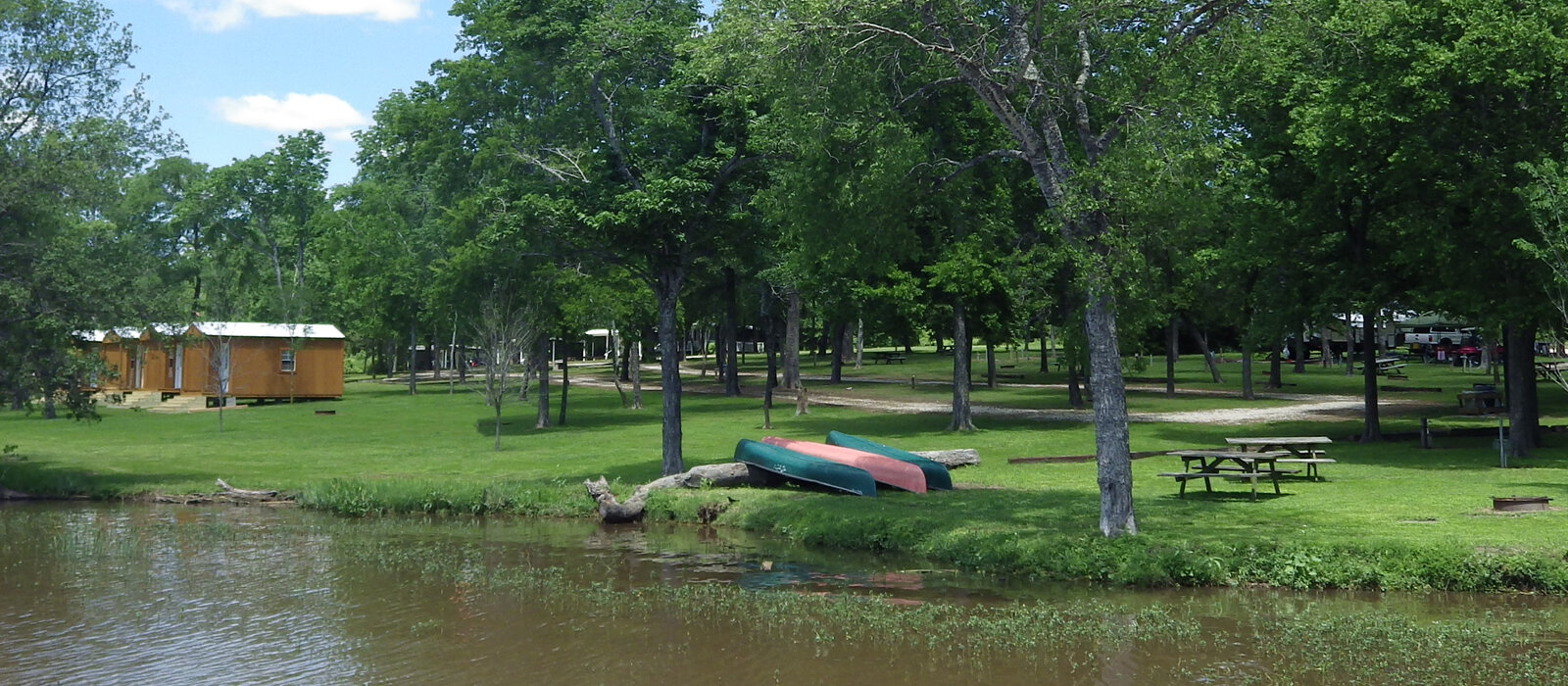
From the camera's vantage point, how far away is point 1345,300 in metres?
29.9

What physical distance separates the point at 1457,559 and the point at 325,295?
69.2 m

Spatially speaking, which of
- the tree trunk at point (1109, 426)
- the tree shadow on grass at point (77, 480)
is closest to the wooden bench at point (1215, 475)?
the tree trunk at point (1109, 426)

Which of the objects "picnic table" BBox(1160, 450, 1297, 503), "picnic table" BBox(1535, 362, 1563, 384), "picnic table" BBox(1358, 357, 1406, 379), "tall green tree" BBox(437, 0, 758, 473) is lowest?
"picnic table" BBox(1160, 450, 1297, 503)

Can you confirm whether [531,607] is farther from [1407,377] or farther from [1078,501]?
[1407,377]

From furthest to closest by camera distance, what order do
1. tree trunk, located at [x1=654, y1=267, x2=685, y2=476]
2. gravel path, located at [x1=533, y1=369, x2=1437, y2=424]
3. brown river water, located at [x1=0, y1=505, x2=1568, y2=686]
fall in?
gravel path, located at [x1=533, y1=369, x2=1437, y2=424] < tree trunk, located at [x1=654, y1=267, x2=685, y2=476] < brown river water, located at [x1=0, y1=505, x2=1568, y2=686]

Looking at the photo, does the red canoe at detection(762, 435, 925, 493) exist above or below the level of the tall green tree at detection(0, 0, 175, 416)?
below

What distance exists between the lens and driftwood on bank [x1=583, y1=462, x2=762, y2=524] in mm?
22250

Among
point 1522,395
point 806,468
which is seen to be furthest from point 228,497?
point 1522,395

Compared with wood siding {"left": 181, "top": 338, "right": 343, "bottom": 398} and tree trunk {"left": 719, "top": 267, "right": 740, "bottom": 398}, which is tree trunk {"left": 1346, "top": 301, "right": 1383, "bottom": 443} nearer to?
tree trunk {"left": 719, "top": 267, "right": 740, "bottom": 398}

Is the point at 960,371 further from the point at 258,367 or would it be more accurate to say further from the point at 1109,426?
the point at 258,367

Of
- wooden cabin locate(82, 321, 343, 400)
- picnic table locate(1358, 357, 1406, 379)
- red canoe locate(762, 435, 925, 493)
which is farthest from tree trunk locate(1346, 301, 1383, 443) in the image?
wooden cabin locate(82, 321, 343, 400)

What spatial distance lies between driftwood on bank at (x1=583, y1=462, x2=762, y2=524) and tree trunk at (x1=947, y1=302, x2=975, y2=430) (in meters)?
12.7

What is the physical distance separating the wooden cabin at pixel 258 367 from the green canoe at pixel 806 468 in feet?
120

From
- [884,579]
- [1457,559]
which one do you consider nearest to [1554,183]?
[1457,559]
